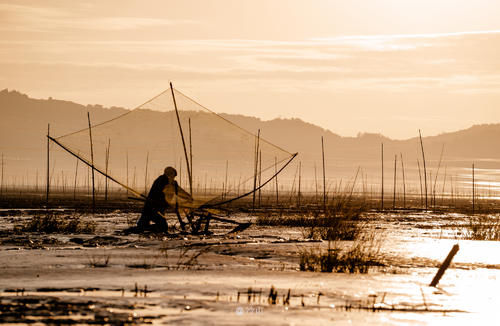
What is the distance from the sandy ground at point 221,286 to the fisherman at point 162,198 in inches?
62.5

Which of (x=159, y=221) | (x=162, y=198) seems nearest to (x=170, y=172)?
(x=162, y=198)

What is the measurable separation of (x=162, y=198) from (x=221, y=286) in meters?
9.19

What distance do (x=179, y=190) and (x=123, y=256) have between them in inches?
194

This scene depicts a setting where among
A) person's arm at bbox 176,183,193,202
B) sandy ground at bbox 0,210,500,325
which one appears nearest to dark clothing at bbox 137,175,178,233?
person's arm at bbox 176,183,193,202

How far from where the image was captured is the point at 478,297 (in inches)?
484

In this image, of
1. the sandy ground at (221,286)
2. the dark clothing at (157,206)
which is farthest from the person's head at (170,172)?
the sandy ground at (221,286)

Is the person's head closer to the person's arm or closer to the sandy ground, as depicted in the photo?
the person's arm

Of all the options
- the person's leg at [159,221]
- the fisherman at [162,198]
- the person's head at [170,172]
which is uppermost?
the person's head at [170,172]

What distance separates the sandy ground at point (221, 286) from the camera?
1026cm

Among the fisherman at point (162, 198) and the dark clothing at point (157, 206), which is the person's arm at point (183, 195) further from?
the dark clothing at point (157, 206)

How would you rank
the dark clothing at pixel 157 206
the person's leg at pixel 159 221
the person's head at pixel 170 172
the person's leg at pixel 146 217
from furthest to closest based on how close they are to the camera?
1. the person's leg at pixel 146 217
2. the person's leg at pixel 159 221
3. the dark clothing at pixel 157 206
4. the person's head at pixel 170 172

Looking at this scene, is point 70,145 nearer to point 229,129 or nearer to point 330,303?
point 229,129

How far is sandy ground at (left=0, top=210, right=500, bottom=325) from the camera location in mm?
10258

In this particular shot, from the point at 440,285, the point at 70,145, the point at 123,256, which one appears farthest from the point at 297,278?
the point at 70,145
